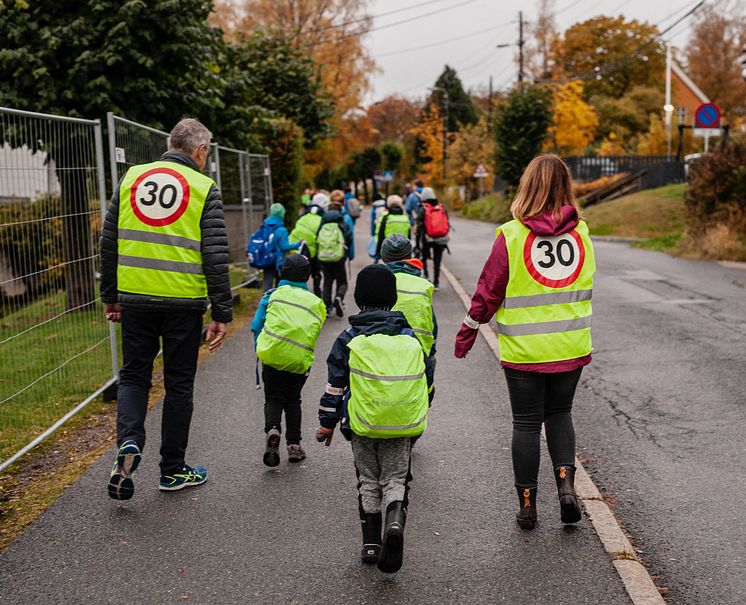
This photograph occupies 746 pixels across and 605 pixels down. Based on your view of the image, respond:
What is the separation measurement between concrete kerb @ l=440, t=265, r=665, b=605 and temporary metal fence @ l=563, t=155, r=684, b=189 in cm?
3438

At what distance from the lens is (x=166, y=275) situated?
4.98 m

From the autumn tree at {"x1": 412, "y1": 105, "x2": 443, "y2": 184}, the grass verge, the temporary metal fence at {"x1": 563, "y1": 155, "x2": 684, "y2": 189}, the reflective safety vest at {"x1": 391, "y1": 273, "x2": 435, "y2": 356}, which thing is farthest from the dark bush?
the autumn tree at {"x1": 412, "y1": 105, "x2": 443, "y2": 184}

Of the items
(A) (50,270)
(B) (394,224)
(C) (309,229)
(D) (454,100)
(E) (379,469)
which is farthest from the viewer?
(D) (454,100)

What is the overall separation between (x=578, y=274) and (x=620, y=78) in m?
77.6

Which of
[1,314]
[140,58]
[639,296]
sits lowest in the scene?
[639,296]

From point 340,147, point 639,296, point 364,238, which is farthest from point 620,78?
point 639,296

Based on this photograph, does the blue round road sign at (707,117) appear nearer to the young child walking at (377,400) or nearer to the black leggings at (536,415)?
the black leggings at (536,415)

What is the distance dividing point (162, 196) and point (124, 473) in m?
1.49

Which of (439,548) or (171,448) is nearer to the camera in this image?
(439,548)

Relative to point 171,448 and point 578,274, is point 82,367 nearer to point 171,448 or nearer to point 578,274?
point 171,448

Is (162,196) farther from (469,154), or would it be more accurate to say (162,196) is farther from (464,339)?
(469,154)

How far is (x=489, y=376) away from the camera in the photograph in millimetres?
8414

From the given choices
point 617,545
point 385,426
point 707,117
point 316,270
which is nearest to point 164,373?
point 385,426

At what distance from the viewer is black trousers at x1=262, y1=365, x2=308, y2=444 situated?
5.62m
